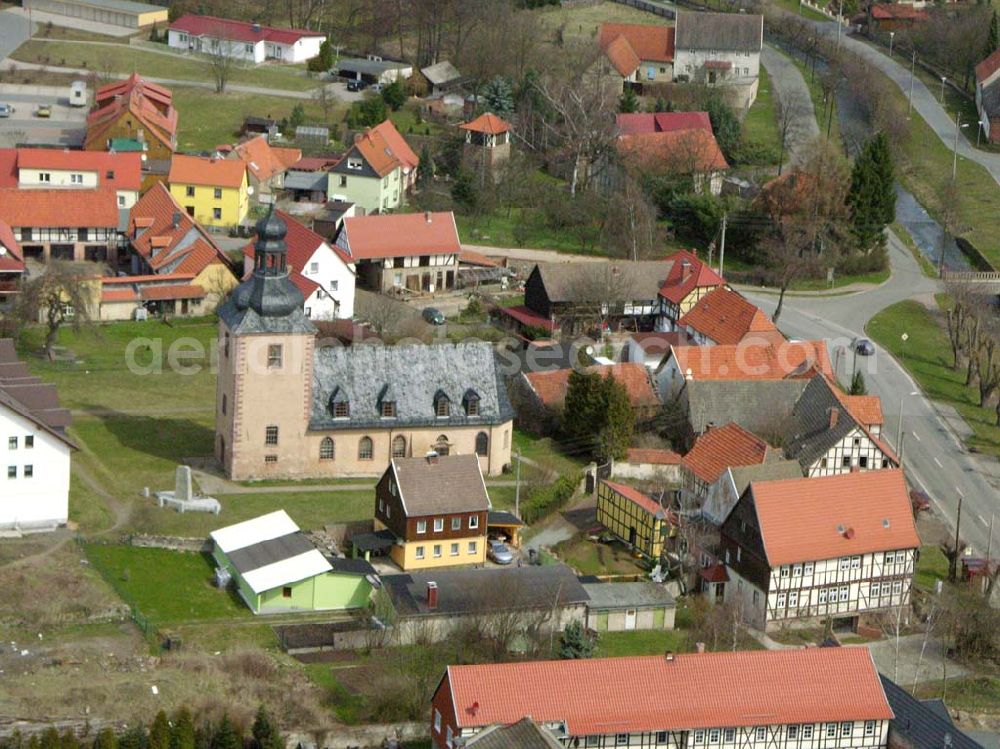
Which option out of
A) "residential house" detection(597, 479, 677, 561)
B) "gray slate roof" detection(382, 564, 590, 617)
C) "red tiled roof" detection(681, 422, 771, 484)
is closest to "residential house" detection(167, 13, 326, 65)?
"red tiled roof" detection(681, 422, 771, 484)

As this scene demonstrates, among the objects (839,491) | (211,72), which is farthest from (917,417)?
(211,72)

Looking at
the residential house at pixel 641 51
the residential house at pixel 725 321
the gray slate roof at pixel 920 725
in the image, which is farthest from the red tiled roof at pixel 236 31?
the gray slate roof at pixel 920 725

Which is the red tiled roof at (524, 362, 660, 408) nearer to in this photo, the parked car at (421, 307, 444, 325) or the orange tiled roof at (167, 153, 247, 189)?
the parked car at (421, 307, 444, 325)

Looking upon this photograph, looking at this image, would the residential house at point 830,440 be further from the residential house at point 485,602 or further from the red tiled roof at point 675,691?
the red tiled roof at point 675,691

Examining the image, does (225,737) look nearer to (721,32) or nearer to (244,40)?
(244,40)

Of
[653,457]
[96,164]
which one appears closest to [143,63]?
[96,164]

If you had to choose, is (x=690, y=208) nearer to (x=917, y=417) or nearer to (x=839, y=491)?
(x=917, y=417)
